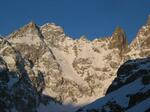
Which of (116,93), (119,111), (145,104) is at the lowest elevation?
(145,104)

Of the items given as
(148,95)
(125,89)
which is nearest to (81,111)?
(125,89)

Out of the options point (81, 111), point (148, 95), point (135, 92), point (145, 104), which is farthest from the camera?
point (81, 111)

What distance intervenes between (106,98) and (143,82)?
18289 millimetres

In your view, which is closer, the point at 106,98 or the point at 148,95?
the point at 148,95

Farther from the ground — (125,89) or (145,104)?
(125,89)

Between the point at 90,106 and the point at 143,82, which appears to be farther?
the point at 90,106

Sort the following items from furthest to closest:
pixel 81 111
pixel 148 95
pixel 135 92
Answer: pixel 81 111 → pixel 135 92 → pixel 148 95

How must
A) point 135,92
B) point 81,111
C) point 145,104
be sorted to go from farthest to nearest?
point 81,111 → point 135,92 → point 145,104

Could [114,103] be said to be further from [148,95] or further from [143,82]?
[148,95]

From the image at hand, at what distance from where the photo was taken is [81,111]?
188 metres

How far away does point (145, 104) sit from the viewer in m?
139

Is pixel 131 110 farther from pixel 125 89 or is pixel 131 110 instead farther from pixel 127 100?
pixel 125 89

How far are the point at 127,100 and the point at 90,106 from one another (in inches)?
750

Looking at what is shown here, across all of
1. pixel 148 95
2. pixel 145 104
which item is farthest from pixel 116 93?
pixel 145 104
